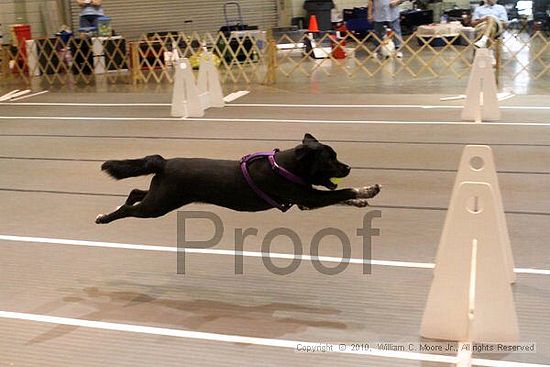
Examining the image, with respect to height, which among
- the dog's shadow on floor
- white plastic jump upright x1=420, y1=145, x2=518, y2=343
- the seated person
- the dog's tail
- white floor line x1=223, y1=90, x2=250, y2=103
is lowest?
the dog's shadow on floor

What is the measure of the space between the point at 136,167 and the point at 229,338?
0.97 meters

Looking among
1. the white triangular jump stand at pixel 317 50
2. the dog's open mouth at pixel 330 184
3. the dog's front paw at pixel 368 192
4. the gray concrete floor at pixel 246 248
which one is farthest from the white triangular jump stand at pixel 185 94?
the white triangular jump stand at pixel 317 50

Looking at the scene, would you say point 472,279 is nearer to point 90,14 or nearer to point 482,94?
point 482,94

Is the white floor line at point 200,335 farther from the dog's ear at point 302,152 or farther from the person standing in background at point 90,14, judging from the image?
the person standing in background at point 90,14

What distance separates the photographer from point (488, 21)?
1059 cm

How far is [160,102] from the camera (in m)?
9.82

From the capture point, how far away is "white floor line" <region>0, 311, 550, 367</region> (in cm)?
269

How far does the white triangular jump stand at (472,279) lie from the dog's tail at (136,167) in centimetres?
141

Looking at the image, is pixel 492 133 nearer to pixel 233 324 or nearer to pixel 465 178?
pixel 465 178

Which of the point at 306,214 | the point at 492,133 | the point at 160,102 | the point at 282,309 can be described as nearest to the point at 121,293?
the point at 282,309

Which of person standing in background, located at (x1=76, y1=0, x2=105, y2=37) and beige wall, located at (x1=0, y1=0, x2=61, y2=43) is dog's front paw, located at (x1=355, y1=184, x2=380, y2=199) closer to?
person standing in background, located at (x1=76, y1=0, x2=105, y2=37)

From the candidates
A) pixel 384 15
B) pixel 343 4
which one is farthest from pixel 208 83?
pixel 343 4

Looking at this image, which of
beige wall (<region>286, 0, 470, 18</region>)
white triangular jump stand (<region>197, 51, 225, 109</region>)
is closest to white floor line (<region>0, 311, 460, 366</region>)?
white triangular jump stand (<region>197, 51, 225, 109</region>)

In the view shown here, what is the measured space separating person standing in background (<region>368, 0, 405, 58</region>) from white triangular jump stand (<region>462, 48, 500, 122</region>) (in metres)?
5.57
